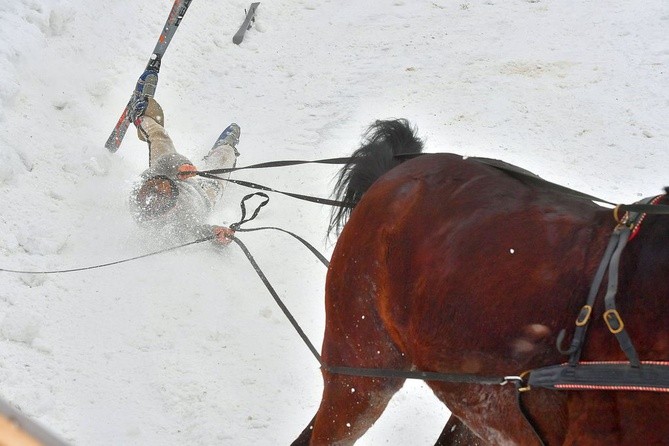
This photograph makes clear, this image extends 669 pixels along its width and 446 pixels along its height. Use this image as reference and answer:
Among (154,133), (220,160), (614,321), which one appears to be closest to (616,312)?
(614,321)

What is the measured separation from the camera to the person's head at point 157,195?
15.4ft

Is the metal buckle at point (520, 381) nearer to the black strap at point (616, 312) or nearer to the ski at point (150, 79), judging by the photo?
the black strap at point (616, 312)

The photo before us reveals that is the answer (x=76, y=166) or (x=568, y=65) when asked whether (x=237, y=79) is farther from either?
(x=568, y=65)

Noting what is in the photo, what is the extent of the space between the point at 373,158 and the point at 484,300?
1124 millimetres

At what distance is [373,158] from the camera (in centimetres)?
318

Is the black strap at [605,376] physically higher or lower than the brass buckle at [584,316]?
lower

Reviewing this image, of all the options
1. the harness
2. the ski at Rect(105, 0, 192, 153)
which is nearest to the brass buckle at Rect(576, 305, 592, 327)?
the harness

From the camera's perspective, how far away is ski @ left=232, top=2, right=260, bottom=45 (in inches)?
311

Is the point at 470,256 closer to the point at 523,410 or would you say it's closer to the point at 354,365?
the point at 523,410

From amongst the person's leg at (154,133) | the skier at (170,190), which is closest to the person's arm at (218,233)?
the skier at (170,190)

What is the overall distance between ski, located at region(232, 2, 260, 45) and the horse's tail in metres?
4.91

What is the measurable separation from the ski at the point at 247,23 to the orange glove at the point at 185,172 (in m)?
3.37

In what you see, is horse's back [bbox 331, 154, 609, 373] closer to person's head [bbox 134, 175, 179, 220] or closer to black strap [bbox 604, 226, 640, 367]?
black strap [bbox 604, 226, 640, 367]

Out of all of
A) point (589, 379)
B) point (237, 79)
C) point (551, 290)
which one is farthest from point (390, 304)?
point (237, 79)
